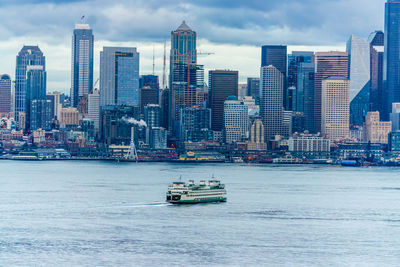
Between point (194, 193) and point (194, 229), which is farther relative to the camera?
point (194, 193)

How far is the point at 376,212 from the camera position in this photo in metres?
61.2

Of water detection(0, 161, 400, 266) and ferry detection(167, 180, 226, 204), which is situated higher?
ferry detection(167, 180, 226, 204)

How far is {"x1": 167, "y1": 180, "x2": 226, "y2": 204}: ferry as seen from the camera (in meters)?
63.6

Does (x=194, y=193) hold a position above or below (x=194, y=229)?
above

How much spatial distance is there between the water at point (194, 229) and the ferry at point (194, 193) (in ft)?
3.45

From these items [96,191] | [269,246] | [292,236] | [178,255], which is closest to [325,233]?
[292,236]

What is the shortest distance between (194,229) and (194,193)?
1457 cm

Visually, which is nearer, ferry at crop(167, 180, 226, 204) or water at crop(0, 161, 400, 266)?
water at crop(0, 161, 400, 266)

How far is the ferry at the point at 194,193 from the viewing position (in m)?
63.6

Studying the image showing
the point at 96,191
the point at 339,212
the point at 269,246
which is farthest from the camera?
the point at 96,191

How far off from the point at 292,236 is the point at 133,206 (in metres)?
16.7

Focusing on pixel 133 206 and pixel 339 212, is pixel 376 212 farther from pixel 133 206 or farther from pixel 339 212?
pixel 133 206

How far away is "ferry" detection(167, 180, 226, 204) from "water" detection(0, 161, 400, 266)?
105 cm

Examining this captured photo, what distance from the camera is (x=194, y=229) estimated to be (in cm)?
4959
